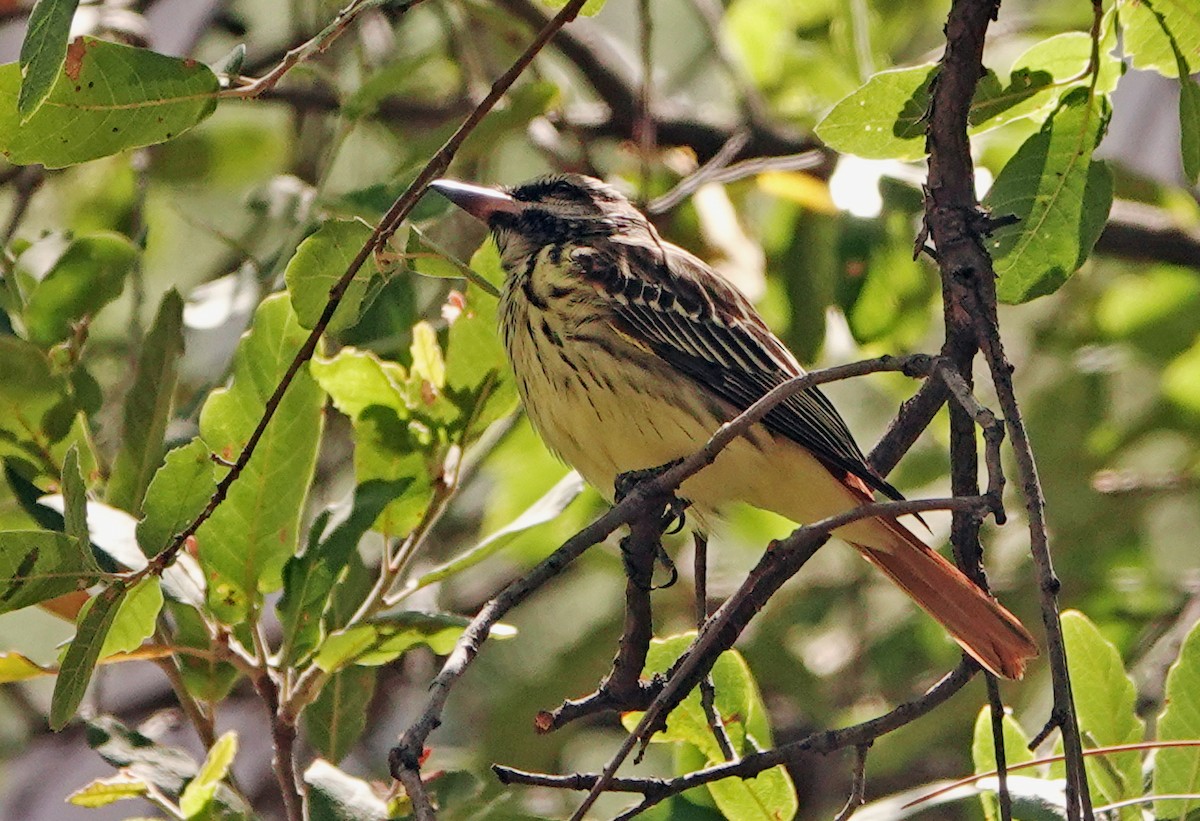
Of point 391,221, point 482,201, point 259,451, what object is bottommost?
point 259,451

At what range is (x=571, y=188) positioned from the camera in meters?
3.40

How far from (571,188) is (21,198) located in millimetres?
1234

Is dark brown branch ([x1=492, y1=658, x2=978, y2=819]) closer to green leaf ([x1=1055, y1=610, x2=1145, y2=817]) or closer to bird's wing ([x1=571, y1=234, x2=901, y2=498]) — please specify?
green leaf ([x1=1055, y1=610, x2=1145, y2=817])

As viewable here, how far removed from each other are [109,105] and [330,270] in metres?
0.31

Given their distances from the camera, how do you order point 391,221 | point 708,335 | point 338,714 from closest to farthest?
point 391,221 → point 338,714 → point 708,335

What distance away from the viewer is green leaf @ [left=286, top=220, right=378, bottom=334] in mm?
1906

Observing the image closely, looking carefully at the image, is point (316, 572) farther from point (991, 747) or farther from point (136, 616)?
point (991, 747)

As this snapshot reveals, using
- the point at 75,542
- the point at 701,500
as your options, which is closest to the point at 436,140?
the point at 701,500

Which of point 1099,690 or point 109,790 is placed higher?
point 1099,690

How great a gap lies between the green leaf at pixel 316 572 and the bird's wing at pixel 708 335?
2.81 ft

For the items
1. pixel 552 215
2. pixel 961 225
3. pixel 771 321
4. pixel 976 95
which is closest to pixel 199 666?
pixel 961 225

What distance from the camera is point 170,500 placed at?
199cm

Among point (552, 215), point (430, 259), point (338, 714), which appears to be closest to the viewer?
point (430, 259)

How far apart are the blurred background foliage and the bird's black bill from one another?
88 millimetres
